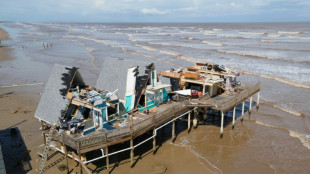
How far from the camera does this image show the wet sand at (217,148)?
21.0m

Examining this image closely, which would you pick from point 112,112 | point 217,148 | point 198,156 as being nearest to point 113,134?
point 112,112

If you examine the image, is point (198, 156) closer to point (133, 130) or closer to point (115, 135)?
point (133, 130)

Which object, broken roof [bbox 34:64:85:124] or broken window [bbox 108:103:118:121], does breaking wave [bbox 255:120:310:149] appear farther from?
broken roof [bbox 34:64:85:124]

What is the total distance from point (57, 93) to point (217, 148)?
15.1m

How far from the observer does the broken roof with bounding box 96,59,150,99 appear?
2262cm

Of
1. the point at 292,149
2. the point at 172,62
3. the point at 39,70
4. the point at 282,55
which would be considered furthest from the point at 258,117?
the point at 282,55

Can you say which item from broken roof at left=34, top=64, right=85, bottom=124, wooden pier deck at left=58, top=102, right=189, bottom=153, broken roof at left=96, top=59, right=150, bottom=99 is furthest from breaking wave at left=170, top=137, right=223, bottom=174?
broken roof at left=34, top=64, right=85, bottom=124

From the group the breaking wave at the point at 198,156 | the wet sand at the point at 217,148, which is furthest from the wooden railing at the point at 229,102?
the breaking wave at the point at 198,156

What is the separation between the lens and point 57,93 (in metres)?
21.4

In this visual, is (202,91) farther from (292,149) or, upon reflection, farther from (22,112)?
(22,112)

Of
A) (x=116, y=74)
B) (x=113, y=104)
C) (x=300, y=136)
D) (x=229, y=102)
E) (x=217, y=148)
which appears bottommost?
(x=300, y=136)

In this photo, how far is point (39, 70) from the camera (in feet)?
170

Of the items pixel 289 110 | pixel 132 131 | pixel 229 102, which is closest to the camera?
pixel 132 131

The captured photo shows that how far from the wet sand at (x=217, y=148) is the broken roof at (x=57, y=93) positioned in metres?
3.48
